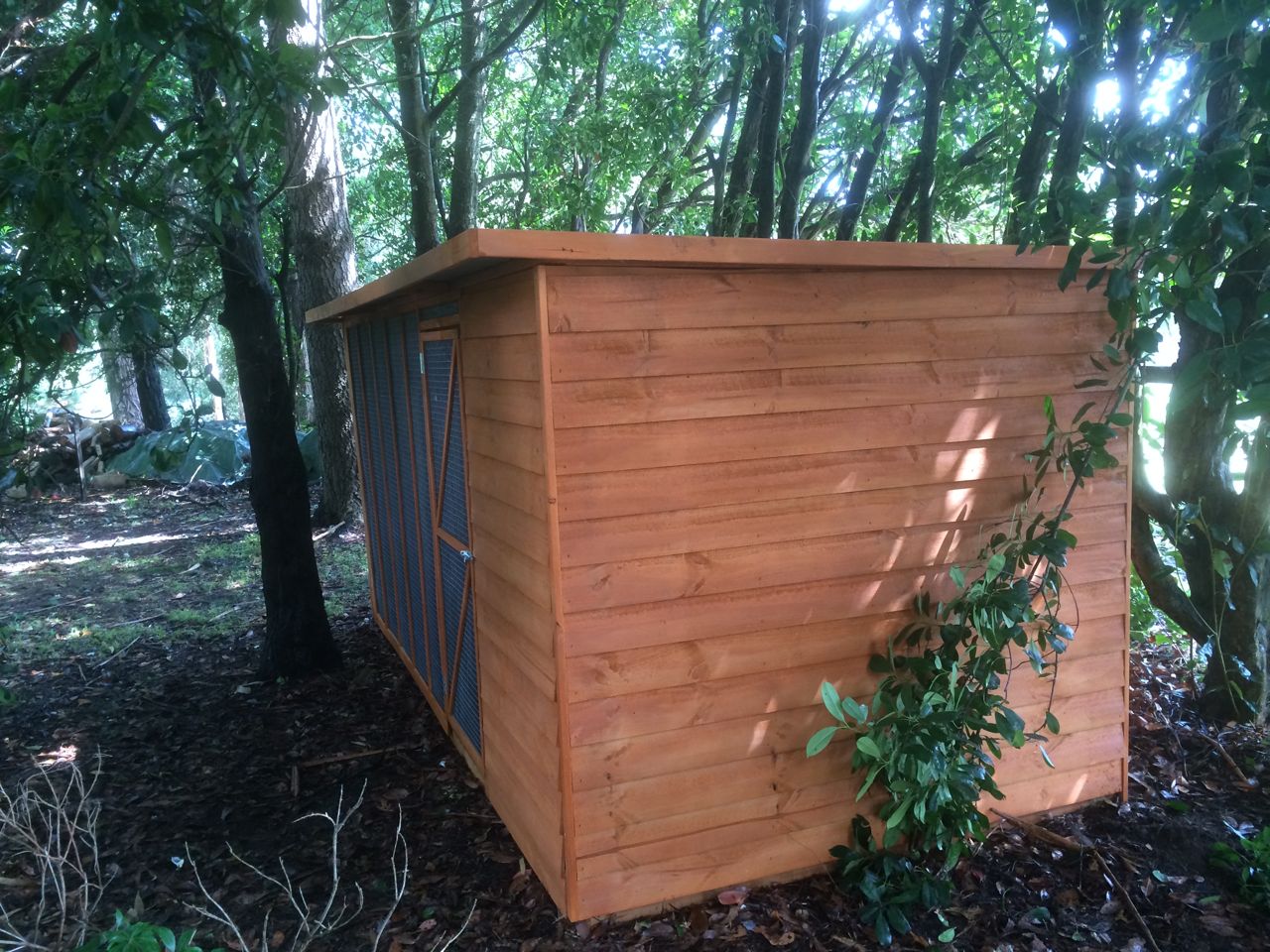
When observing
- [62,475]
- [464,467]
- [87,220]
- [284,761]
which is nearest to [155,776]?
[284,761]

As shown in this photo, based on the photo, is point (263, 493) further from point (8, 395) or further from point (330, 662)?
point (8, 395)

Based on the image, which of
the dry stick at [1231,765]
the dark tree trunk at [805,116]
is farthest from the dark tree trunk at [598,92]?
the dry stick at [1231,765]

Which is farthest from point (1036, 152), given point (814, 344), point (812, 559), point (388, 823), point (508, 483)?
point (388, 823)

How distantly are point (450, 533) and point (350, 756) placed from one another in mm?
1375

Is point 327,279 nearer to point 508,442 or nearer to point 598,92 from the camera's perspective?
point 598,92

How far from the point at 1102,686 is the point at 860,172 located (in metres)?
3.17

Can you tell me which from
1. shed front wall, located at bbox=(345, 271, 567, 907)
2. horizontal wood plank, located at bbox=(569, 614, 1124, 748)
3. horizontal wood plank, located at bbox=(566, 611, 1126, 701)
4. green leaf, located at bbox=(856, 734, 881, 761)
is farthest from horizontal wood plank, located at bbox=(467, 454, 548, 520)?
green leaf, located at bbox=(856, 734, 881, 761)

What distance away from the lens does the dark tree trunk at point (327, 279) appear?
8305mm

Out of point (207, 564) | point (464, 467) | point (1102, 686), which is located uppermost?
point (464, 467)

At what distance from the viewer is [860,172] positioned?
5297 mm

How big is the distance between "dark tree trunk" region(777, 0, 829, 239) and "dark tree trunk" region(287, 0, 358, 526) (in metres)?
4.46

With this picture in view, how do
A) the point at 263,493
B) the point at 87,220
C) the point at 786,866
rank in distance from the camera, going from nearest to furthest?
the point at 87,220
the point at 786,866
the point at 263,493

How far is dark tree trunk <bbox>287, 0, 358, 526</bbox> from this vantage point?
8.30 metres

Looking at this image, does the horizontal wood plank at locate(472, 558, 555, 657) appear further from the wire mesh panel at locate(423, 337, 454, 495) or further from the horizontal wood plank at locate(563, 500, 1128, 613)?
the wire mesh panel at locate(423, 337, 454, 495)
